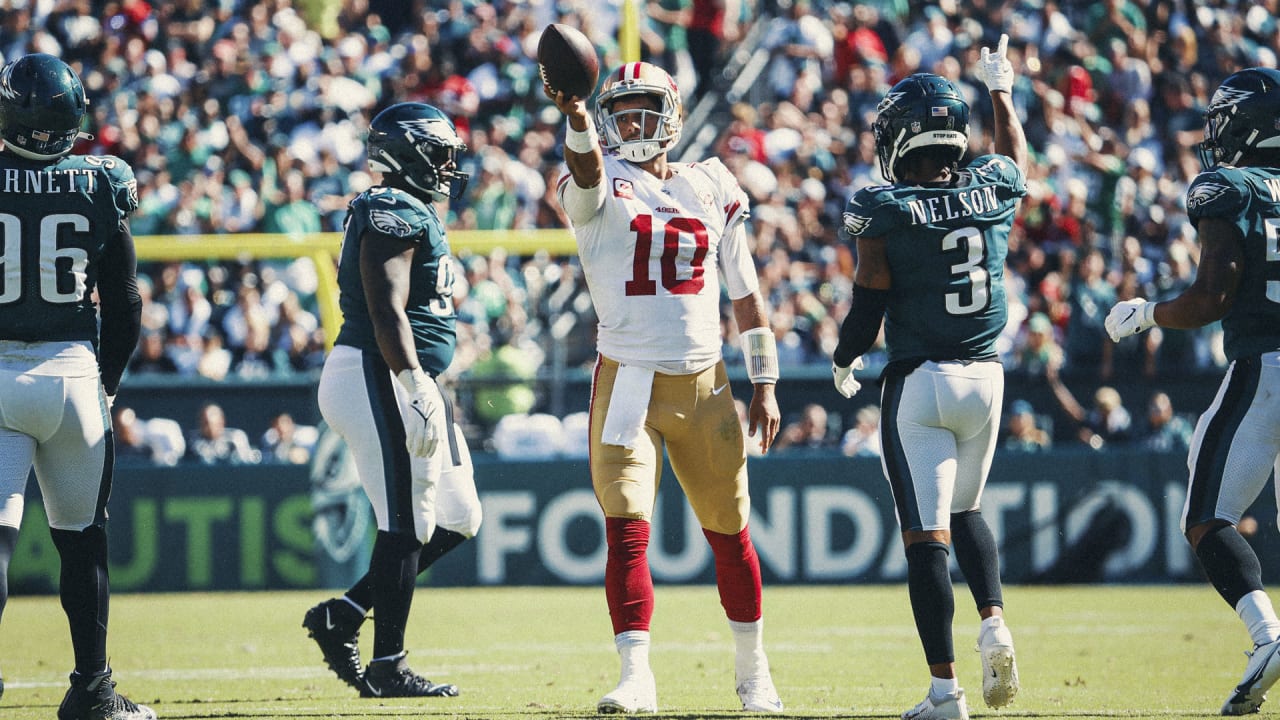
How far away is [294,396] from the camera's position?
431 inches

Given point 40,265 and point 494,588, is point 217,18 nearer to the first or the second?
point 494,588

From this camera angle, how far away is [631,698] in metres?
4.64

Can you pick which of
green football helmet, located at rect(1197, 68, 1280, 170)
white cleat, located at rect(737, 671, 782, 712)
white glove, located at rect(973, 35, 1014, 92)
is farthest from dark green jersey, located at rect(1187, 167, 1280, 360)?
white cleat, located at rect(737, 671, 782, 712)

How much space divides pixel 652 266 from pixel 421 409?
2.98 feet

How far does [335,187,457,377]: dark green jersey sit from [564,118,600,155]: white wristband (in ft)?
3.07

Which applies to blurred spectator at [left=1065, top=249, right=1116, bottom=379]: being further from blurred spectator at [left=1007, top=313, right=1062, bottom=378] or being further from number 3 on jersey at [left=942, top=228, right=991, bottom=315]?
number 3 on jersey at [left=942, top=228, right=991, bottom=315]

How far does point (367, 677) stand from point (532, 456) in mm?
5386

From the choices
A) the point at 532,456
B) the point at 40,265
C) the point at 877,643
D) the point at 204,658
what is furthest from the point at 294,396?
the point at 40,265

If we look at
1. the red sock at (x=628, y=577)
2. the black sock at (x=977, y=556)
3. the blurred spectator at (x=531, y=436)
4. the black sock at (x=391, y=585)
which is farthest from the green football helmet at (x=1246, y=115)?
the blurred spectator at (x=531, y=436)

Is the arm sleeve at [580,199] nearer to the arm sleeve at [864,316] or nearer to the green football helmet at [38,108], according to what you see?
the arm sleeve at [864,316]

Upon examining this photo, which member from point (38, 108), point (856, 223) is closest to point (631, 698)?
point (856, 223)

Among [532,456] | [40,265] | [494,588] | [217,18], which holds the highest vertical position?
[217,18]

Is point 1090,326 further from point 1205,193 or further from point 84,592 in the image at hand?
point 84,592

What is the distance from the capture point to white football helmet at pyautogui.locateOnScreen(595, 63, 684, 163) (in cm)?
500
